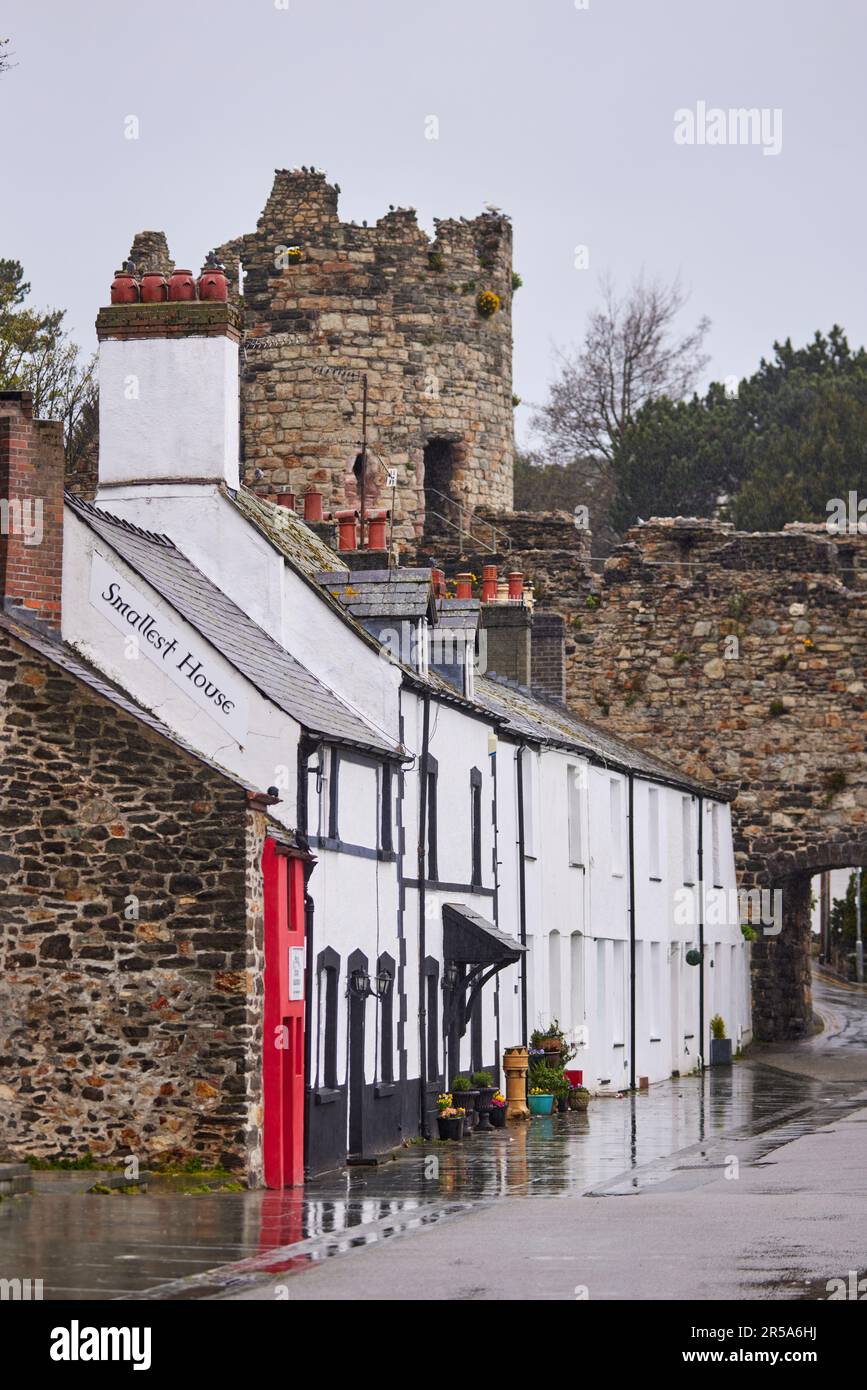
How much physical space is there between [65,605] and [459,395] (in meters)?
26.2

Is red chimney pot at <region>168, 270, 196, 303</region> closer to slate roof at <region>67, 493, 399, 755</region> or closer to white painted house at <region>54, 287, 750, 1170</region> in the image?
white painted house at <region>54, 287, 750, 1170</region>

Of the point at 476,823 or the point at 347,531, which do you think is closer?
the point at 476,823

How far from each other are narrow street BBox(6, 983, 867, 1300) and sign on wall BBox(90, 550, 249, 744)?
173 inches

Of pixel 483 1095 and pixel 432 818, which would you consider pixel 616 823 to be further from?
pixel 432 818

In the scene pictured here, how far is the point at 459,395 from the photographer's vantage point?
46281 millimetres

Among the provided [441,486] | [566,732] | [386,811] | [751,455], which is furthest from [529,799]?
[751,455]

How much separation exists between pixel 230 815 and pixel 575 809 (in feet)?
49.9

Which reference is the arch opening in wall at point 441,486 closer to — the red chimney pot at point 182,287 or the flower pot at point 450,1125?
the flower pot at point 450,1125

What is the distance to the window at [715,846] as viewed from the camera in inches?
1683

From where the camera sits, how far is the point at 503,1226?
16516 millimetres

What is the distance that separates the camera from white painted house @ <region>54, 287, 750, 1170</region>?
822 inches

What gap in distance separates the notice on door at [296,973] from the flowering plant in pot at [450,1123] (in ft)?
Answer: 18.1

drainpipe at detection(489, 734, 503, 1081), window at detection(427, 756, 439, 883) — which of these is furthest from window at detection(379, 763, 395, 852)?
drainpipe at detection(489, 734, 503, 1081)

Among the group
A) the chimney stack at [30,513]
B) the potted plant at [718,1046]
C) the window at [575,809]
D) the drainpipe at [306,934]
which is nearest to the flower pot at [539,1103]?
the window at [575,809]
